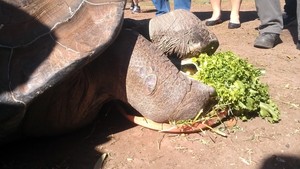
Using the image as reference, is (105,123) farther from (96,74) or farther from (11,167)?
(11,167)

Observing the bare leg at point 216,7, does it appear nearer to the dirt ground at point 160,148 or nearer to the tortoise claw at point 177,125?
the dirt ground at point 160,148

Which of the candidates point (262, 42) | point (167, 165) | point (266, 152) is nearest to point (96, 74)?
point (167, 165)

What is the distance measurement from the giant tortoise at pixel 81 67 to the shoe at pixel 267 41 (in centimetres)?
187

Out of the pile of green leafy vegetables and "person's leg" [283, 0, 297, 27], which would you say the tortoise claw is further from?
"person's leg" [283, 0, 297, 27]

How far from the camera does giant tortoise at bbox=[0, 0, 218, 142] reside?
182 cm

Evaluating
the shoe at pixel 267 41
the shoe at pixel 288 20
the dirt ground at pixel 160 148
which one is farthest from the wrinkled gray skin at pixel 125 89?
the shoe at pixel 288 20

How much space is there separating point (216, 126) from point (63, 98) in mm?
972

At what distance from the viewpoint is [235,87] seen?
2.51 m

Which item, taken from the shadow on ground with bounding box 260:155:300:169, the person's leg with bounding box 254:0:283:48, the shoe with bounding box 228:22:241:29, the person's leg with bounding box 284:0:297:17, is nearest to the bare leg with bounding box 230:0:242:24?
the shoe with bounding box 228:22:241:29

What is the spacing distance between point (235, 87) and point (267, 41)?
198 cm

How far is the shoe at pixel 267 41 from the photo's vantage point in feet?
14.0

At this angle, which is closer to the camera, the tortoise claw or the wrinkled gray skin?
the wrinkled gray skin

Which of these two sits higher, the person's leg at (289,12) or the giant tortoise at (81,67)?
the giant tortoise at (81,67)

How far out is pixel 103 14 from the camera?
2004 mm
